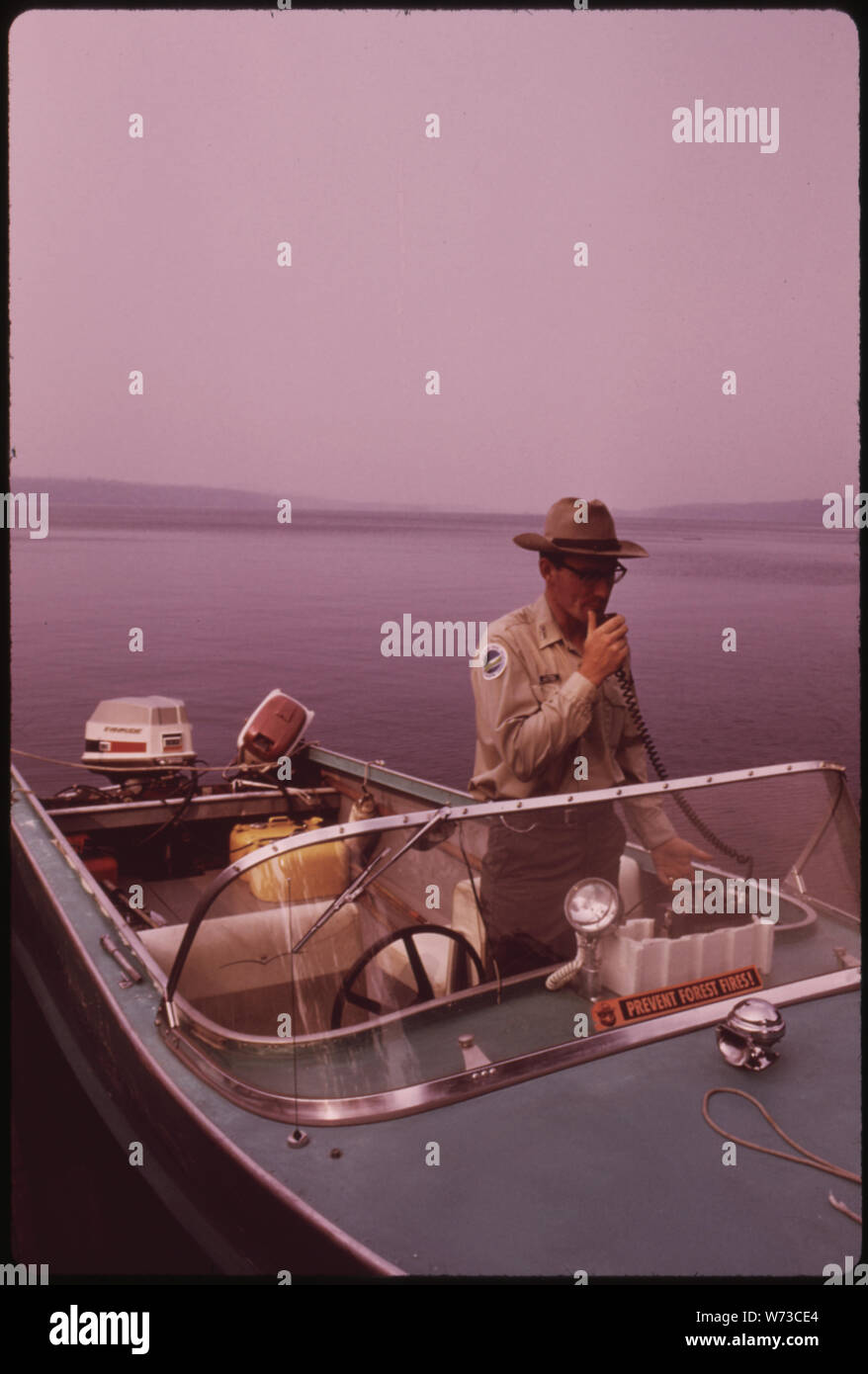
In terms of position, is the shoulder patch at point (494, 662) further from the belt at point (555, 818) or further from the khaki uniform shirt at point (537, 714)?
the belt at point (555, 818)

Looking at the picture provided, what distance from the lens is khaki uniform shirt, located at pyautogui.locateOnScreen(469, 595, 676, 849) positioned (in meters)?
2.79

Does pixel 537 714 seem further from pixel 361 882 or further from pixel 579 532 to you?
pixel 361 882

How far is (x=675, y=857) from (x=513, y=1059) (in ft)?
2.40

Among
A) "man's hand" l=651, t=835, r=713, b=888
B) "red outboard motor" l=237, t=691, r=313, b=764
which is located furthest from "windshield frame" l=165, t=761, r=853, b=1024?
"red outboard motor" l=237, t=691, r=313, b=764

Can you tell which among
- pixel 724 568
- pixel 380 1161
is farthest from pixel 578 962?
pixel 724 568

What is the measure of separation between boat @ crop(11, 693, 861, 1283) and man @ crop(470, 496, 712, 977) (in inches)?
3.5

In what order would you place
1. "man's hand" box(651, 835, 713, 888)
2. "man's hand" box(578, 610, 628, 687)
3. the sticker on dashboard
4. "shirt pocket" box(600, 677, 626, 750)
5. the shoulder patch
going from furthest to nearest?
"shirt pocket" box(600, 677, 626, 750) < the shoulder patch < "man's hand" box(578, 610, 628, 687) < "man's hand" box(651, 835, 713, 888) < the sticker on dashboard

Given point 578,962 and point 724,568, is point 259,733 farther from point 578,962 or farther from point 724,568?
point 724,568

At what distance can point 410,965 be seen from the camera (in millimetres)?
2393

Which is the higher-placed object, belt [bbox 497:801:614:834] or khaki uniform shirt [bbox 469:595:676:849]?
khaki uniform shirt [bbox 469:595:676:849]

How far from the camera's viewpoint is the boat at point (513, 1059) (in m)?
1.93

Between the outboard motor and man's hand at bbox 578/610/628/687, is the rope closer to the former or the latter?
man's hand at bbox 578/610/628/687

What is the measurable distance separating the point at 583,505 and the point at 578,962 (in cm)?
139

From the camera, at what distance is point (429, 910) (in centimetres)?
244
